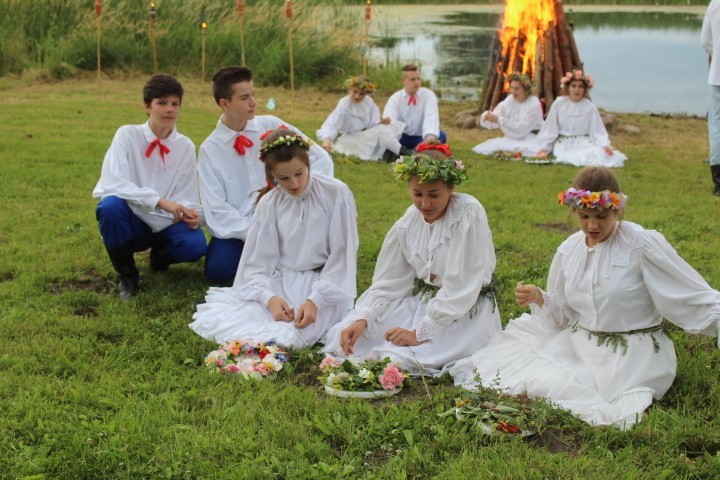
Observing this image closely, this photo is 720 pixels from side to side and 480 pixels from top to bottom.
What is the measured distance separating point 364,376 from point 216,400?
0.72 meters

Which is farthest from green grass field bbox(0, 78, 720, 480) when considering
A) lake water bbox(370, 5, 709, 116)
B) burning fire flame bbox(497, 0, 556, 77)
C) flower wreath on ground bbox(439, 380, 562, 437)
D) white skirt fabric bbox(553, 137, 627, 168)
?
lake water bbox(370, 5, 709, 116)

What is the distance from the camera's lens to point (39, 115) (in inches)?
527

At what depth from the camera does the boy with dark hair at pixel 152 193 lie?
602 centimetres

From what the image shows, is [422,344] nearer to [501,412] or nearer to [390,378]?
[390,378]

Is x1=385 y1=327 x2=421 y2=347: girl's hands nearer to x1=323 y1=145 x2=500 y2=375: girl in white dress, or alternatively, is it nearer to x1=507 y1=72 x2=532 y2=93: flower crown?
x1=323 y1=145 x2=500 y2=375: girl in white dress

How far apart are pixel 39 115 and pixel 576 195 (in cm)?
1079

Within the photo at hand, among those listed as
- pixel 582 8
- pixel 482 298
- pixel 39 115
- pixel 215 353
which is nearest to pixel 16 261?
pixel 215 353

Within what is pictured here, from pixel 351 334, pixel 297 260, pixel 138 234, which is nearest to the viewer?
pixel 351 334

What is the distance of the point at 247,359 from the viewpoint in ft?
15.9

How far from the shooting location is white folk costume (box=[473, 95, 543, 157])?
12.0m

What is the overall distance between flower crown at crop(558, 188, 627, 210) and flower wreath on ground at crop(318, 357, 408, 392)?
3.87 ft

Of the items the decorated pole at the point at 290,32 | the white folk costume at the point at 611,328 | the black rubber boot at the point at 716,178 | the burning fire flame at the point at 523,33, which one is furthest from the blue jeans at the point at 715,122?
the decorated pole at the point at 290,32

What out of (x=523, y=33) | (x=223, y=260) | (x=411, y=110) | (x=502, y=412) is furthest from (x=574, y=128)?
(x=502, y=412)

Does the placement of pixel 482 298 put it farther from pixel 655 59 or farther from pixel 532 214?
pixel 655 59
